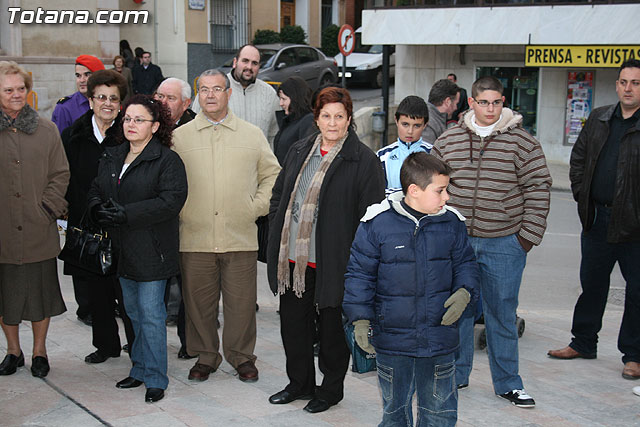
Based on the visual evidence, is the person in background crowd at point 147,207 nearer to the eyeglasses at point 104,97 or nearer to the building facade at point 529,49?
the eyeglasses at point 104,97

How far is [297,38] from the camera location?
3334cm

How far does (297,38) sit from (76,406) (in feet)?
97.0

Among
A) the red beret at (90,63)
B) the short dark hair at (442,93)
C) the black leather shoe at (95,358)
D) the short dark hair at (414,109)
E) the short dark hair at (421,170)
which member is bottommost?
the black leather shoe at (95,358)

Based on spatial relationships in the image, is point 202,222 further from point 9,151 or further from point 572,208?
point 572,208

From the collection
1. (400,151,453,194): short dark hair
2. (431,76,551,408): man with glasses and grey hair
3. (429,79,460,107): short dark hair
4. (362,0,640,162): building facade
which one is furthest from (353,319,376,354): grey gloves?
(362,0,640,162): building facade

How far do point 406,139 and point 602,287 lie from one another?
184 cm

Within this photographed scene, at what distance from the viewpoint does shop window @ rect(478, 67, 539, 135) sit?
67.5ft

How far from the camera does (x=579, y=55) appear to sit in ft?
61.5

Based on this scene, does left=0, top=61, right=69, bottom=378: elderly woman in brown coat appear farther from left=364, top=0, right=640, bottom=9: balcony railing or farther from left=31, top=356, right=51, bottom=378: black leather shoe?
left=364, top=0, right=640, bottom=9: balcony railing

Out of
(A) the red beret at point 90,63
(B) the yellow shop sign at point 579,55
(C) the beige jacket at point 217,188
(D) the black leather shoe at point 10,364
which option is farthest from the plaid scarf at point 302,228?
(B) the yellow shop sign at point 579,55

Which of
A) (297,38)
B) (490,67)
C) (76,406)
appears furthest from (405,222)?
(297,38)

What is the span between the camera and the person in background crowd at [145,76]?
2167 cm

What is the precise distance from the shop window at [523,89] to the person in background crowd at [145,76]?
8.74m

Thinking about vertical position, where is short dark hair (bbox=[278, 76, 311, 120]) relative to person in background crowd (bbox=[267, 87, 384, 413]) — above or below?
above
